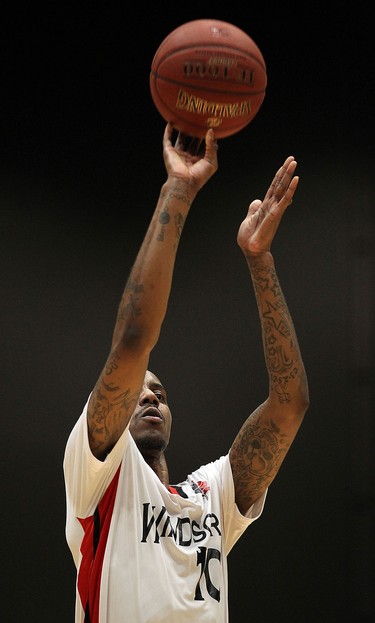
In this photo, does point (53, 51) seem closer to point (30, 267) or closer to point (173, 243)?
point (30, 267)

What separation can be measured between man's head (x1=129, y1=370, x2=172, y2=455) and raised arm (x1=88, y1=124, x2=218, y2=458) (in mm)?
447

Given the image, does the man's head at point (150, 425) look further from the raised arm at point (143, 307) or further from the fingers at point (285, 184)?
the fingers at point (285, 184)

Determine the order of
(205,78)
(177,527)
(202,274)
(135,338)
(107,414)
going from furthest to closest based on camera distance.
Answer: (202,274)
(177,527)
(205,78)
(107,414)
(135,338)

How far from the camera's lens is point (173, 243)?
2074mm

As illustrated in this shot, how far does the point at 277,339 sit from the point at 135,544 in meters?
0.70

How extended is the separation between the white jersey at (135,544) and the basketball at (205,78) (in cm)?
81

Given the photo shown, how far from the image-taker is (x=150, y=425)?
2.68 meters

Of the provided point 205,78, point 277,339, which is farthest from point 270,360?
A: point 205,78

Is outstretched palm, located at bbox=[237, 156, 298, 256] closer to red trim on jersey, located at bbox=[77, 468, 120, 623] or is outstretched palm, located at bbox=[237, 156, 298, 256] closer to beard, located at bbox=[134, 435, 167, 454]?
beard, located at bbox=[134, 435, 167, 454]

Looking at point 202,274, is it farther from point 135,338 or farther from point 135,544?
point 135,338

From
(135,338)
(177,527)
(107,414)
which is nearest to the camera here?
(135,338)

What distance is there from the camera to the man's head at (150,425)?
8.73ft

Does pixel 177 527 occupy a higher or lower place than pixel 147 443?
lower

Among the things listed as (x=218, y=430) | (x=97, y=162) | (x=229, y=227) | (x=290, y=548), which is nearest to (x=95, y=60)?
(x=97, y=162)
